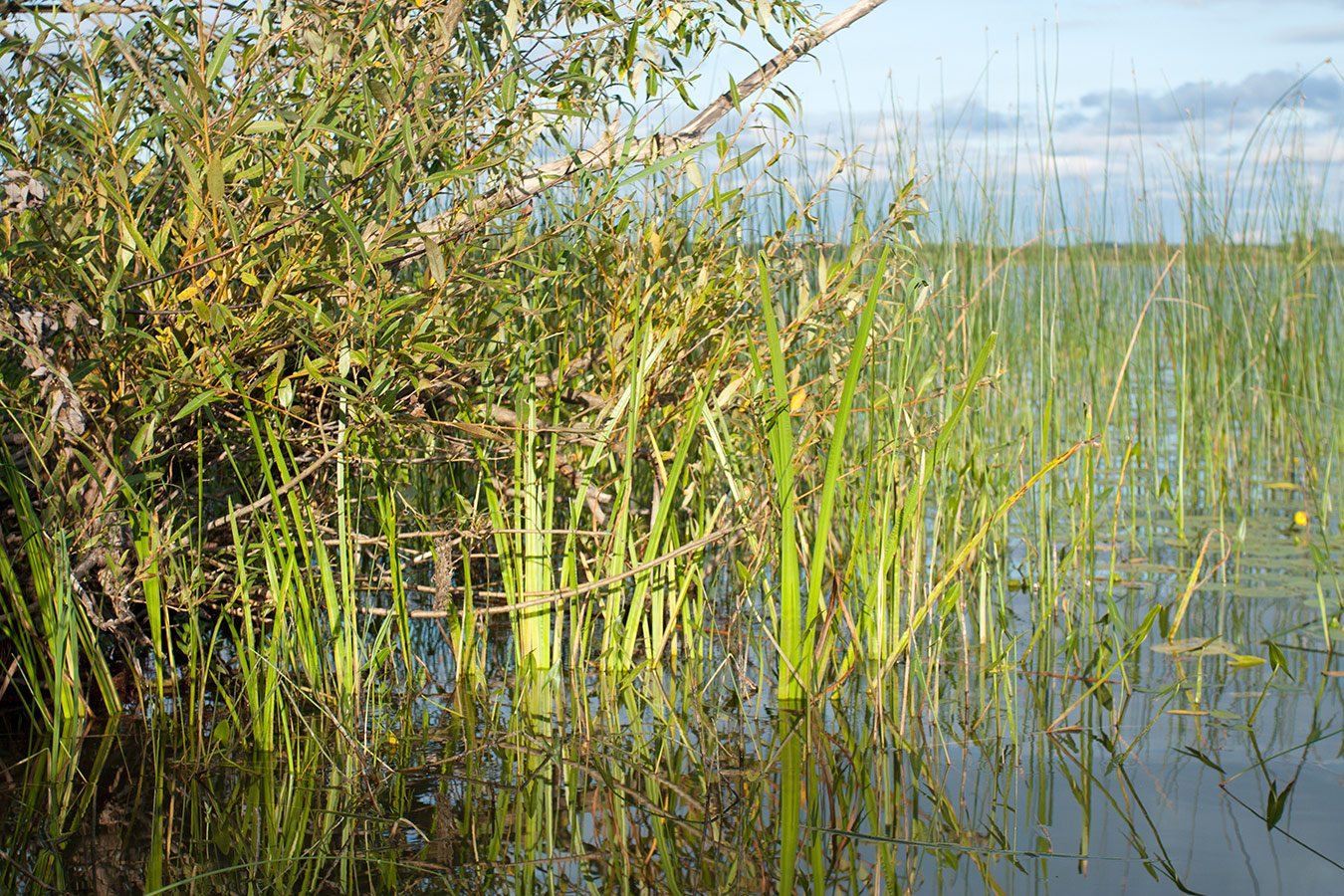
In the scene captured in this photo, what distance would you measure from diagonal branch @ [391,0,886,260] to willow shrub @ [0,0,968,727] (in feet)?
0.11

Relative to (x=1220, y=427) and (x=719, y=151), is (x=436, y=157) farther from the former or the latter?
(x=1220, y=427)

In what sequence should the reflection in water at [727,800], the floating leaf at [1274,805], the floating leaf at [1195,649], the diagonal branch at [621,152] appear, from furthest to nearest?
the floating leaf at [1195,649] < the diagonal branch at [621,152] < the floating leaf at [1274,805] < the reflection in water at [727,800]

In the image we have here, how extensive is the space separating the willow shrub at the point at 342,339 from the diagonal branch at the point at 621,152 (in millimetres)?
33

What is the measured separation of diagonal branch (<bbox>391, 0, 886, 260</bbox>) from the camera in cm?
207

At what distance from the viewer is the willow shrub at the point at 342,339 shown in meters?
1.83

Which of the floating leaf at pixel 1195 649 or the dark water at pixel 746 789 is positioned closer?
the dark water at pixel 746 789

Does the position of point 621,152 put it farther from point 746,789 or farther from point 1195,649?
point 1195,649

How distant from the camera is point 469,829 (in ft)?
5.65

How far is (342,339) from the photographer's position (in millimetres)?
1924

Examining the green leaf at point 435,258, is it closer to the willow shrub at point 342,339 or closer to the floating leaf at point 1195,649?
the willow shrub at point 342,339

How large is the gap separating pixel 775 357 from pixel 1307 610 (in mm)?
1875

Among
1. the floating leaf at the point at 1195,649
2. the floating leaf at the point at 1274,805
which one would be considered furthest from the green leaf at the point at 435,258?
the floating leaf at the point at 1195,649

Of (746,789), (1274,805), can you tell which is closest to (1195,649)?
(1274,805)

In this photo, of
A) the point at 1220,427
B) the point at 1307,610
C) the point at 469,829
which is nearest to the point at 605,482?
the point at 469,829
